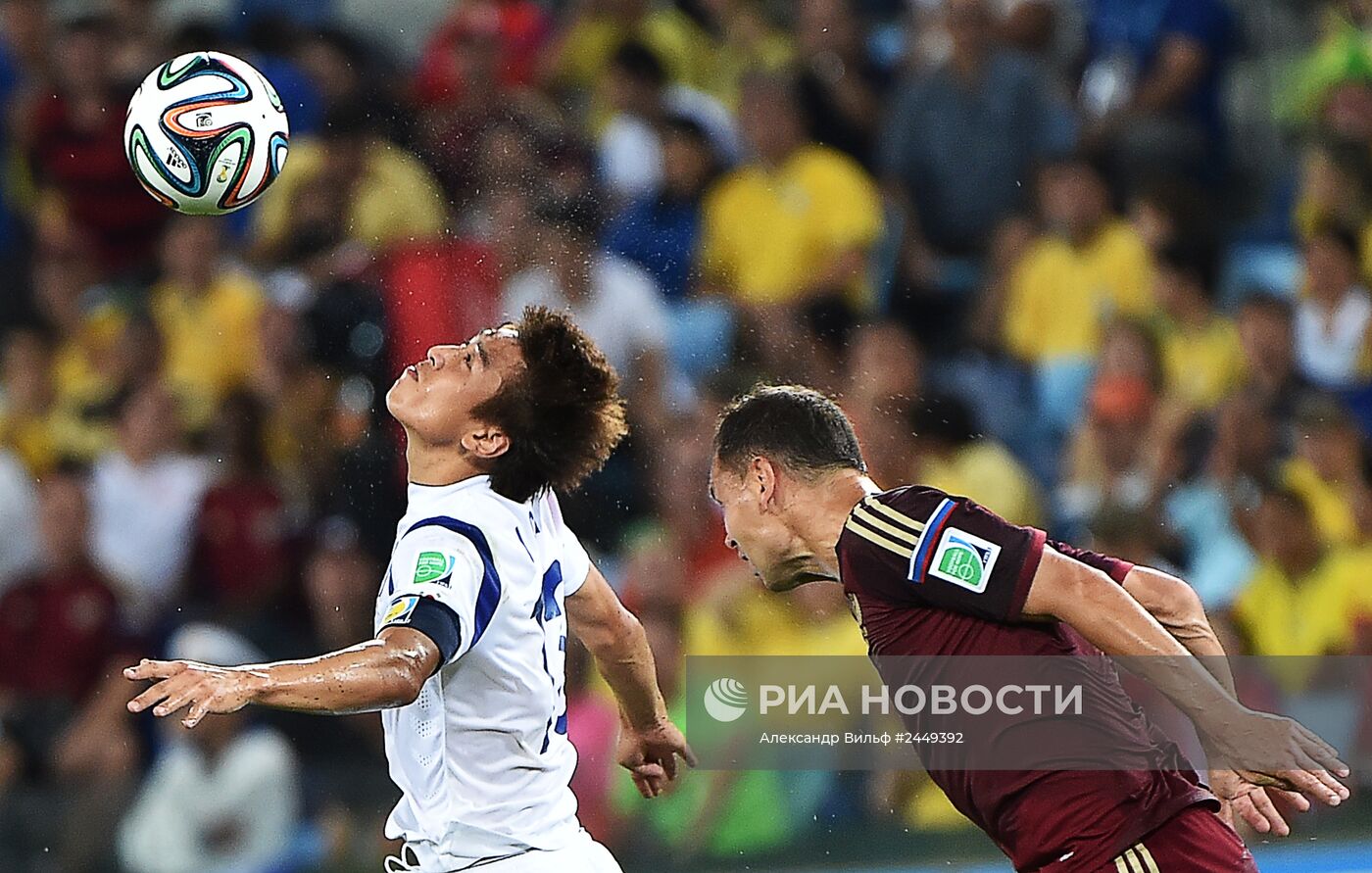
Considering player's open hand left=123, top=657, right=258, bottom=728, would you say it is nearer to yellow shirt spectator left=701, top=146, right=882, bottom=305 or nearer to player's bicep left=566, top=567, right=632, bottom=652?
player's bicep left=566, top=567, right=632, bottom=652

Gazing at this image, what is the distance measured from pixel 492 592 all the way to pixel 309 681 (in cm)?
59

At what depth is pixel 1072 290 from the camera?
29.4 ft

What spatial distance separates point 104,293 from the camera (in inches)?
380

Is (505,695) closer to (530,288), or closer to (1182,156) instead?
(530,288)

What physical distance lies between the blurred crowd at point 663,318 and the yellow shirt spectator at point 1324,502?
0.02m

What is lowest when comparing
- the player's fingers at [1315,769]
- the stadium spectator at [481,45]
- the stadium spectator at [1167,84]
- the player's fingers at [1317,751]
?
the player's fingers at [1315,769]

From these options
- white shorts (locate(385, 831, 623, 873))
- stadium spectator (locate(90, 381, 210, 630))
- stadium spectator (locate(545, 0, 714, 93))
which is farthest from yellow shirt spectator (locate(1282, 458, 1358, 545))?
stadium spectator (locate(90, 381, 210, 630))

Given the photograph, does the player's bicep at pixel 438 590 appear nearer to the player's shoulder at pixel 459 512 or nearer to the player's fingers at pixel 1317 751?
the player's shoulder at pixel 459 512

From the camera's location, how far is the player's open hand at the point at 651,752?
4922mm

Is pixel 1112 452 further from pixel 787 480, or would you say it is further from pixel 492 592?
pixel 492 592

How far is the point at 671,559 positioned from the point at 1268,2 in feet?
16.4

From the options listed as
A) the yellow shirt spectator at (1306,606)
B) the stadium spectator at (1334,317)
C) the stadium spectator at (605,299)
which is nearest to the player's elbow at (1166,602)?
the stadium spectator at (605,299)

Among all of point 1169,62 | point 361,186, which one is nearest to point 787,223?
point 361,186

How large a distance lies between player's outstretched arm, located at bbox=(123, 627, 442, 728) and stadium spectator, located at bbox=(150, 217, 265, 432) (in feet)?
17.6
